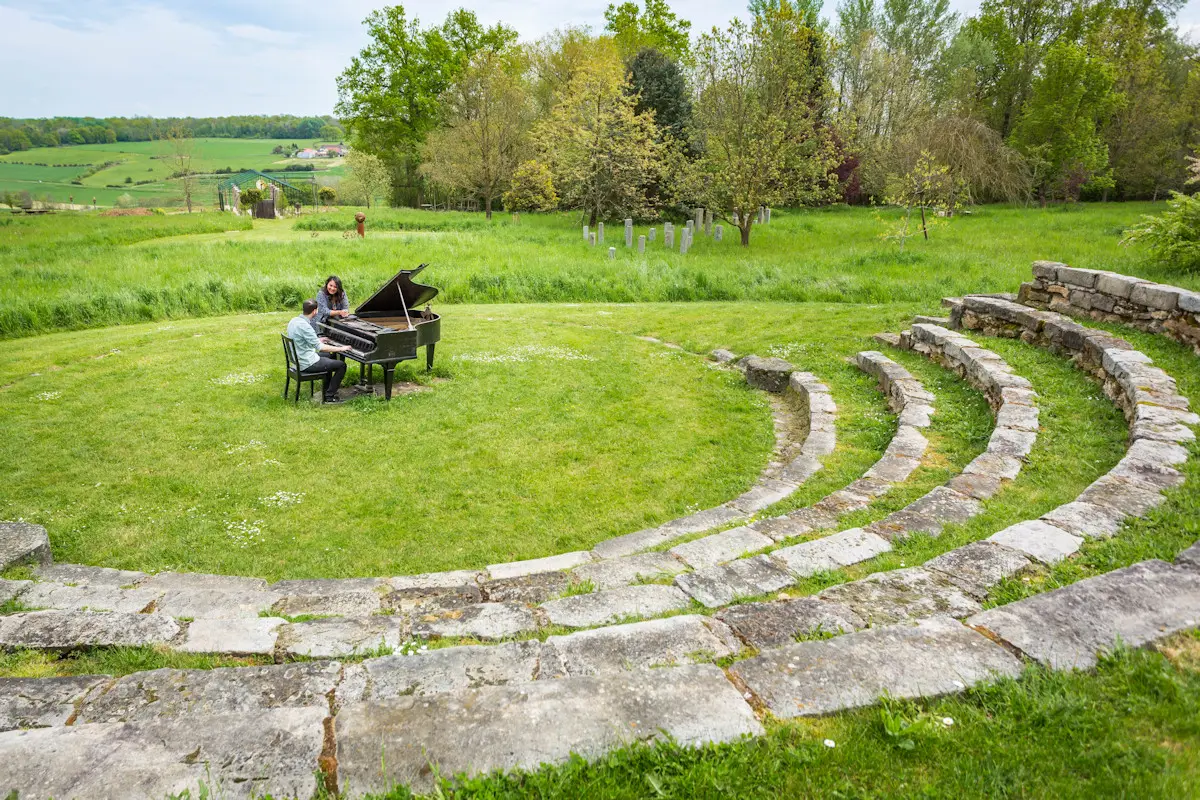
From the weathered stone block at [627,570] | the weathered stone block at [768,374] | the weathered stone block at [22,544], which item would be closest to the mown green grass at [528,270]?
the weathered stone block at [768,374]

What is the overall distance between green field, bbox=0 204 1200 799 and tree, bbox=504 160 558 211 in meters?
13.0

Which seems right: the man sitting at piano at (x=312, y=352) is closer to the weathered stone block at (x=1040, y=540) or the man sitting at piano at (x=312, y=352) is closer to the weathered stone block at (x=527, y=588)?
the weathered stone block at (x=527, y=588)

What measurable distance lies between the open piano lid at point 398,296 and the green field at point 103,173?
2734cm

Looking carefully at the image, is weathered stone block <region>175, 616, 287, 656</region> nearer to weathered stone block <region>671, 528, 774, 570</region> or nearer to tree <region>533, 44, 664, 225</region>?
weathered stone block <region>671, 528, 774, 570</region>

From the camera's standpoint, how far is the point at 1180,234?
38.7 ft

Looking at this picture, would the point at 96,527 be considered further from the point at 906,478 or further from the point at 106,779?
the point at 906,478

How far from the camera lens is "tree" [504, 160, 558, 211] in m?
30.8

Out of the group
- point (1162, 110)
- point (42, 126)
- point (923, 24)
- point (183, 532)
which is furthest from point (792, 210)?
point (42, 126)

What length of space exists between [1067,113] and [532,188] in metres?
26.7

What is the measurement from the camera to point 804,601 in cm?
355

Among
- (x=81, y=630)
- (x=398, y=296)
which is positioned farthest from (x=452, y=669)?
(x=398, y=296)

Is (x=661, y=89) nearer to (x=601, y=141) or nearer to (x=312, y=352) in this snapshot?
(x=601, y=141)

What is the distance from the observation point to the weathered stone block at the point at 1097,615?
8.95ft

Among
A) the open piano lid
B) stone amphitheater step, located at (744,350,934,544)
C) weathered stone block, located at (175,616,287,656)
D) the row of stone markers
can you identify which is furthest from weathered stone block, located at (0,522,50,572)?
the row of stone markers
